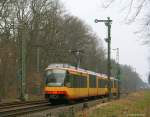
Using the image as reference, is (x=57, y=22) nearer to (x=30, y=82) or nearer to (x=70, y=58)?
(x=70, y=58)

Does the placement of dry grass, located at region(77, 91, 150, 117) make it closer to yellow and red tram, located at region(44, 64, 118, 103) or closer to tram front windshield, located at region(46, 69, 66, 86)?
yellow and red tram, located at region(44, 64, 118, 103)

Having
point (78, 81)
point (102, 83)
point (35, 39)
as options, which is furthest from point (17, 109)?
point (35, 39)

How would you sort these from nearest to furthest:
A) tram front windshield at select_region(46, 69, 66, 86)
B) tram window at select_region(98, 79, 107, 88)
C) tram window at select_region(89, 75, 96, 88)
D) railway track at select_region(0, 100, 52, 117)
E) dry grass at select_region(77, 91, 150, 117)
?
dry grass at select_region(77, 91, 150, 117) < railway track at select_region(0, 100, 52, 117) < tram front windshield at select_region(46, 69, 66, 86) < tram window at select_region(89, 75, 96, 88) < tram window at select_region(98, 79, 107, 88)

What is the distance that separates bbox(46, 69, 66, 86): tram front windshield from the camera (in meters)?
36.0

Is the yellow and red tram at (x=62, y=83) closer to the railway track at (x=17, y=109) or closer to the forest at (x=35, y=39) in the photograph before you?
the railway track at (x=17, y=109)

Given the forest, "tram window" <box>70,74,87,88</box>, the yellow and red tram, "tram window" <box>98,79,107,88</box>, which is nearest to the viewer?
the yellow and red tram

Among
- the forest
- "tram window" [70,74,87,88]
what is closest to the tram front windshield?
"tram window" [70,74,87,88]

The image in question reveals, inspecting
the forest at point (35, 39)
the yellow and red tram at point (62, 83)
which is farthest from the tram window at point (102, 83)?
the yellow and red tram at point (62, 83)

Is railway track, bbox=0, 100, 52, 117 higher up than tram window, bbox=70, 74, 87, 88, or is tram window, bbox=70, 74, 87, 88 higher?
tram window, bbox=70, 74, 87, 88

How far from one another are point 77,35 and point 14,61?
3629cm

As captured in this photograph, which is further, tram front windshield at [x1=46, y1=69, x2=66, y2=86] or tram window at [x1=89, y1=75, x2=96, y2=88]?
tram window at [x1=89, y1=75, x2=96, y2=88]

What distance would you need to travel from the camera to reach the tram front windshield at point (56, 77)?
36.0 meters

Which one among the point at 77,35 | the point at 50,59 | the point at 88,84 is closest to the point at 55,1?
the point at 50,59

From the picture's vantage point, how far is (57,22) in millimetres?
72375
